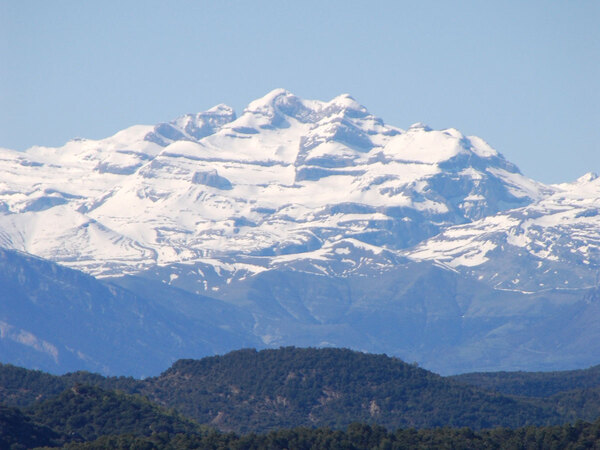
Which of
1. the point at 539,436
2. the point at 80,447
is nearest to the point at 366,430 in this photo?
the point at 539,436

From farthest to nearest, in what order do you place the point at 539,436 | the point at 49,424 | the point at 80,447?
the point at 49,424 → the point at 539,436 → the point at 80,447

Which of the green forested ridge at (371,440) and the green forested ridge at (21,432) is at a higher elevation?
the green forested ridge at (371,440)

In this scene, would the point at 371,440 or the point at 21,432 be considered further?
the point at 21,432

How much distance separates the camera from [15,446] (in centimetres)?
17175

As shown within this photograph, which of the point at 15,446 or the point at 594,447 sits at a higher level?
the point at 594,447

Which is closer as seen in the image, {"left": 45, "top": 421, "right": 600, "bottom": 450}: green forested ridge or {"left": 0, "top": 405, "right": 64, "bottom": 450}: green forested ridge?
{"left": 45, "top": 421, "right": 600, "bottom": 450}: green forested ridge

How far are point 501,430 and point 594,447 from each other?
59.1ft

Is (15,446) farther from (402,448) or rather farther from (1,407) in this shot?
(402,448)

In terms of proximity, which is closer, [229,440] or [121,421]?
[229,440]

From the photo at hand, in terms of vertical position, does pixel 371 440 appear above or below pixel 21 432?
above

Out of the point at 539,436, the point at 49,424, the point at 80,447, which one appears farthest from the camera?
the point at 49,424

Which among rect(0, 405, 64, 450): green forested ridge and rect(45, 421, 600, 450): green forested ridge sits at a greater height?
rect(45, 421, 600, 450): green forested ridge

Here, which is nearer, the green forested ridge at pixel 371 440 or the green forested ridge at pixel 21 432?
the green forested ridge at pixel 371 440

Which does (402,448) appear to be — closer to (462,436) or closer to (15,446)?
(462,436)
